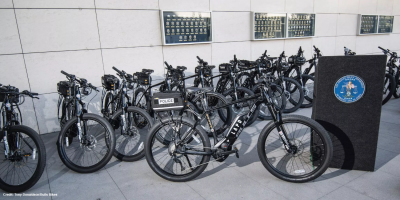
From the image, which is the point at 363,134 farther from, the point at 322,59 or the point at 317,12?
the point at 317,12

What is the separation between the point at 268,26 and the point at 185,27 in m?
2.27

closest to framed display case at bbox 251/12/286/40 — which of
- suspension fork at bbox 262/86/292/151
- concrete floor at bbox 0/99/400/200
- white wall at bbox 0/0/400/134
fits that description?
white wall at bbox 0/0/400/134

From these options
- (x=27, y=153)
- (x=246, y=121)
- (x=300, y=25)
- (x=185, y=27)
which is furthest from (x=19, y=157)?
(x=300, y=25)

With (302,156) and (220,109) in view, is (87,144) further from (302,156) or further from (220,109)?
(302,156)

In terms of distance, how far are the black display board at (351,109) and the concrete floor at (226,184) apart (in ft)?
0.70

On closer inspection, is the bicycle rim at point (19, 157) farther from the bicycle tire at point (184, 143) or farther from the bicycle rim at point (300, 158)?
the bicycle rim at point (300, 158)

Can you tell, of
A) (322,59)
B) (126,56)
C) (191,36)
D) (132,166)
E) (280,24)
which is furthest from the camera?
(280,24)

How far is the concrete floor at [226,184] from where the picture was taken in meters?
2.58

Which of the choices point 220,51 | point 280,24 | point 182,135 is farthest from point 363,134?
point 280,24

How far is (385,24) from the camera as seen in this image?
8836 mm

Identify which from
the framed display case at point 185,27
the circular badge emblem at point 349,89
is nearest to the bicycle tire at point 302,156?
the circular badge emblem at point 349,89

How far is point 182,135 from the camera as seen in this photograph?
2.90 m

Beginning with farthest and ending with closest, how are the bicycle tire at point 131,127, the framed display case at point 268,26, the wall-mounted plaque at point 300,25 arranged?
the wall-mounted plaque at point 300,25
the framed display case at point 268,26
the bicycle tire at point 131,127

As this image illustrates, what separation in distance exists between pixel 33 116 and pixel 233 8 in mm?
4540
